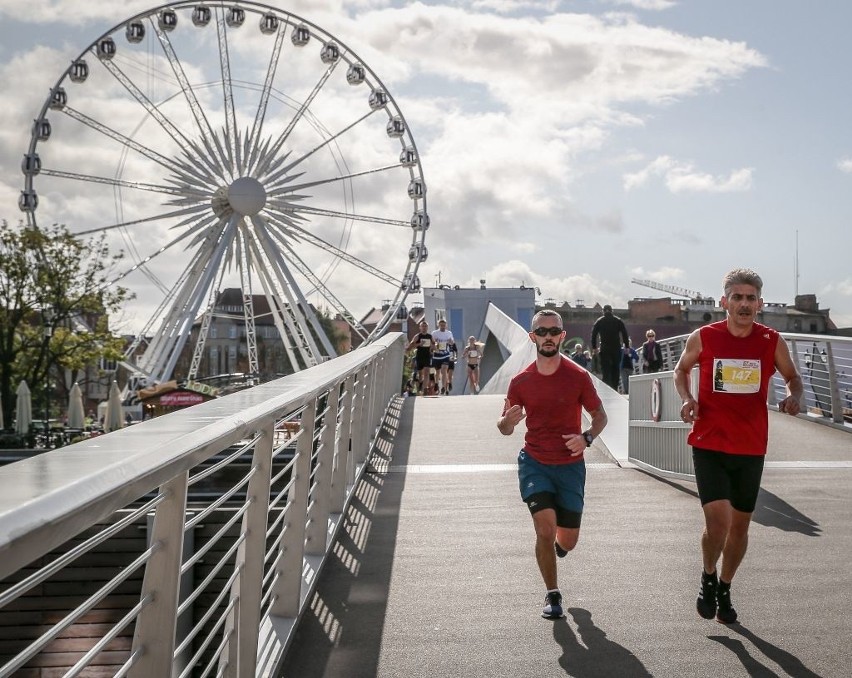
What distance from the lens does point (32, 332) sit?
52.9m

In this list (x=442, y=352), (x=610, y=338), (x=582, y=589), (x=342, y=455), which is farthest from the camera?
(x=442, y=352)

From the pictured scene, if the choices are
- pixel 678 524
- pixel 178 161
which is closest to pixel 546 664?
pixel 678 524

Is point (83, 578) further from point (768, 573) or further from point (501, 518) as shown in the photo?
point (768, 573)

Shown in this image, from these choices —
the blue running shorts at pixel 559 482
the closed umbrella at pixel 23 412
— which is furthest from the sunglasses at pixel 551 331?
the closed umbrella at pixel 23 412

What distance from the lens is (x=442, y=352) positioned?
2562 centimetres

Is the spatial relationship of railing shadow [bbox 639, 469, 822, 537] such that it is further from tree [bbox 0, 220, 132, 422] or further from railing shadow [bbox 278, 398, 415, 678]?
tree [bbox 0, 220, 132, 422]

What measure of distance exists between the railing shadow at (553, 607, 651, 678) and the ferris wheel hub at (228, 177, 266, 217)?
90.6ft

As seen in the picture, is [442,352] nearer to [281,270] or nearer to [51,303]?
[281,270]

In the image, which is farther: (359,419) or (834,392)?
(834,392)

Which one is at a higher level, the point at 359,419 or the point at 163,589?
the point at 163,589

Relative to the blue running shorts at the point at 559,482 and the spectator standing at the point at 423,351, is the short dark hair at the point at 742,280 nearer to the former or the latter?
the blue running shorts at the point at 559,482

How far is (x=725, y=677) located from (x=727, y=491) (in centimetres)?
133

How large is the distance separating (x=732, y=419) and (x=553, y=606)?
49.7 inches

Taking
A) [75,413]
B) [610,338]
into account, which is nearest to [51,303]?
[75,413]
